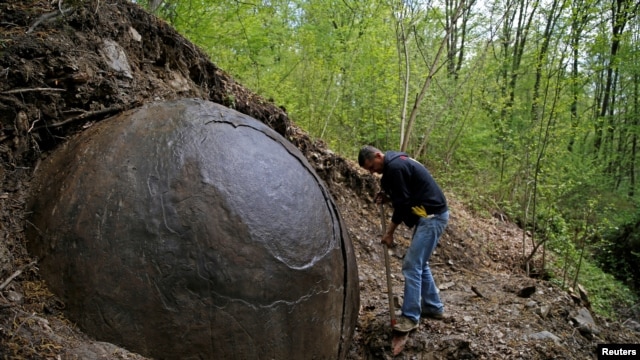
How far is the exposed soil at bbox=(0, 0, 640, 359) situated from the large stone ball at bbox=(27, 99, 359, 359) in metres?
0.16

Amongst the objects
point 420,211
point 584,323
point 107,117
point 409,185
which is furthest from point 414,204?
point 107,117

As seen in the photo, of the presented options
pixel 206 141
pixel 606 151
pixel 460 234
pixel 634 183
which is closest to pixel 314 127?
pixel 460 234

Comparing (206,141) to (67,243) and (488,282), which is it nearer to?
(67,243)

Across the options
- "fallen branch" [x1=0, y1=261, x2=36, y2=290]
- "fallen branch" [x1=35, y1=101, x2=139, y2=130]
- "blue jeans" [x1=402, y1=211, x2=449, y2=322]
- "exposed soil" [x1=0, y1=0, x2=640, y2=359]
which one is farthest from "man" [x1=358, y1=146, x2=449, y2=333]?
"fallen branch" [x1=0, y1=261, x2=36, y2=290]

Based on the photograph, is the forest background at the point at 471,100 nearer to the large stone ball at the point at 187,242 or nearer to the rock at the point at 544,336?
the rock at the point at 544,336

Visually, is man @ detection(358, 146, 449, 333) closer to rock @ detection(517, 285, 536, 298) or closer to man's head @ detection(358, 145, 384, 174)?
man's head @ detection(358, 145, 384, 174)

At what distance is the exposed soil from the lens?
7.96 ft

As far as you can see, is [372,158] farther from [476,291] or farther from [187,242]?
[476,291]

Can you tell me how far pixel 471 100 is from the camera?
10898 mm

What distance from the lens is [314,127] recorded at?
8.53m

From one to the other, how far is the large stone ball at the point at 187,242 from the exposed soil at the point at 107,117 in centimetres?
16

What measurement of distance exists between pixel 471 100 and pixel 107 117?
942cm

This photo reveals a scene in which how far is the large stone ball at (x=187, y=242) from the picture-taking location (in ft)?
7.83

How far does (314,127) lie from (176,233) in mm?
6255
